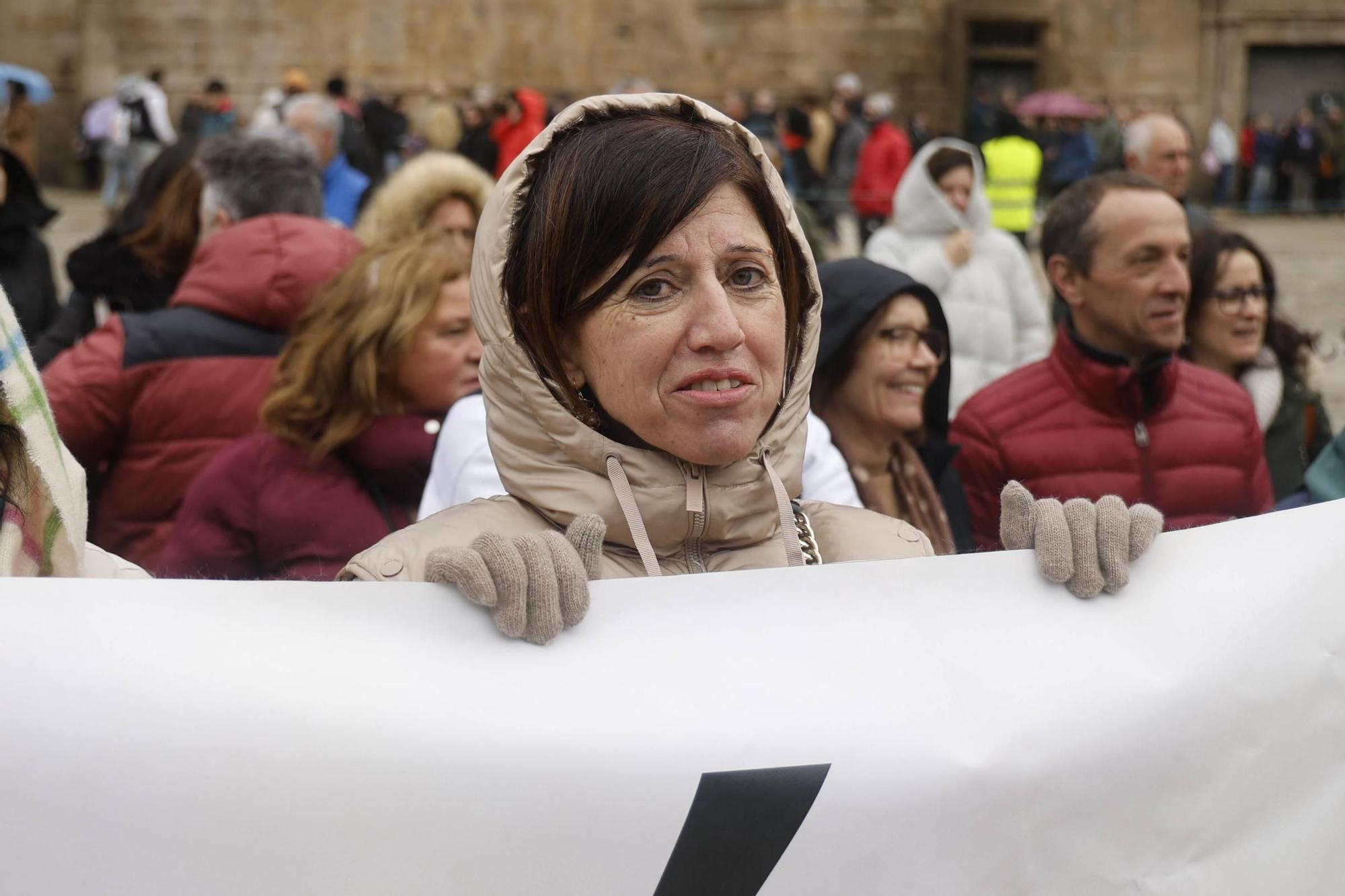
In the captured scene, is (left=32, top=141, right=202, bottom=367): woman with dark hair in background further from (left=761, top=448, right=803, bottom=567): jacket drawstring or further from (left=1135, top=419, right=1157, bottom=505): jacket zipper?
(left=761, top=448, right=803, bottom=567): jacket drawstring

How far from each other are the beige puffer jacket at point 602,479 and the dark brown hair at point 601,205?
2 centimetres

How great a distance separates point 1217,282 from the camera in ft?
15.1

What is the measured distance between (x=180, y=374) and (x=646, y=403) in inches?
85.8

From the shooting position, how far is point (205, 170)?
482 cm

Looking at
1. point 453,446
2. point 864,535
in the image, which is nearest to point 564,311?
point 864,535

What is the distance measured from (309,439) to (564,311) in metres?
1.58

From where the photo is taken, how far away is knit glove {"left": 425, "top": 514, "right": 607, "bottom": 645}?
168 cm

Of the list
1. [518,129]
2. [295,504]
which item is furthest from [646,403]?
[518,129]

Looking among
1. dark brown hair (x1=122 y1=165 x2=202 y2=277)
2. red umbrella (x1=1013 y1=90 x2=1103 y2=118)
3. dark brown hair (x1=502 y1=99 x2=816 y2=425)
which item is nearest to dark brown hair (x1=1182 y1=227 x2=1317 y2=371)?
dark brown hair (x1=122 y1=165 x2=202 y2=277)

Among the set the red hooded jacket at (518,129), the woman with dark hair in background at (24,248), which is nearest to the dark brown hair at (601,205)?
the woman with dark hair in background at (24,248)

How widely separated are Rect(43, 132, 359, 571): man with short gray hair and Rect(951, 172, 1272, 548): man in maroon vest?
1.51 m

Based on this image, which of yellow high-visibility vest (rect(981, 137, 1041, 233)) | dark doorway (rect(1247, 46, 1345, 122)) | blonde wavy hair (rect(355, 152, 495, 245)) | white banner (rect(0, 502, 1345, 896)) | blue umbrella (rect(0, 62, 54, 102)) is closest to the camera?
white banner (rect(0, 502, 1345, 896))

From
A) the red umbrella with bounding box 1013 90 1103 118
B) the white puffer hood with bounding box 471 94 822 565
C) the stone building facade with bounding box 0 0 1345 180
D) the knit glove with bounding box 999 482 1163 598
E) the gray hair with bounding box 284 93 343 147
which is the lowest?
the red umbrella with bounding box 1013 90 1103 118

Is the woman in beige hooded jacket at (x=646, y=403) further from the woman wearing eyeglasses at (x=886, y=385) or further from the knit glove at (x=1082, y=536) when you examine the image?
the woman wearing eyeglasses at (x=886, y=385)
